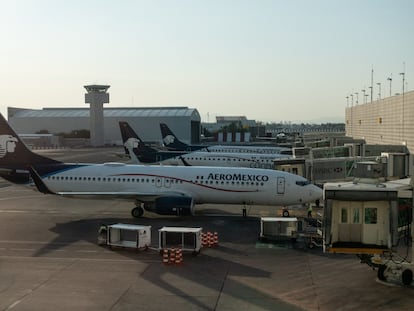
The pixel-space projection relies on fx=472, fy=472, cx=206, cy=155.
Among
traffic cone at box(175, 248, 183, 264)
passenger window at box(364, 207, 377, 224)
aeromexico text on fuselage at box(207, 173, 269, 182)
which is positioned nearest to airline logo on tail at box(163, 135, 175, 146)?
aeromexico text on fuselage at box(207, 173, 269, 182)

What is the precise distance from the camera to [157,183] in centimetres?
3538

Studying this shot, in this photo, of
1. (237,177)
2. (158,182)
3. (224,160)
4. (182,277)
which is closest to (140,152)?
(224,160)

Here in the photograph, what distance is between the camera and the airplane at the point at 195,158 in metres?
60.4

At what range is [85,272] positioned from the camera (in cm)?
2139

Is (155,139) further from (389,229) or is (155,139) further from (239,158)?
(389,229)

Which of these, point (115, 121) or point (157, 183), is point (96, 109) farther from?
point (157, 183)

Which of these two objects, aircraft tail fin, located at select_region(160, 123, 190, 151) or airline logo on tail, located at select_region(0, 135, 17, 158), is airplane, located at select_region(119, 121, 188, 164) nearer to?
aircraft tail fin, located at select_region(160, 123, 190, 151)

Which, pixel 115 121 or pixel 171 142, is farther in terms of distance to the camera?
pixel 115 121

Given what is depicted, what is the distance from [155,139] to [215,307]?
14063 cm

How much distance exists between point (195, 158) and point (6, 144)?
91.7 feet

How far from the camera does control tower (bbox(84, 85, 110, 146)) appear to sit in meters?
148

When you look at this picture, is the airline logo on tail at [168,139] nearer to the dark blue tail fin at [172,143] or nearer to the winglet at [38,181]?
the dark blue tail fin at [172,143]

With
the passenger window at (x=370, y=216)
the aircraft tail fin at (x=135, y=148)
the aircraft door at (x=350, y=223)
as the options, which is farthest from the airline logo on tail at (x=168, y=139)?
the passenger window at (x=370, y=216)

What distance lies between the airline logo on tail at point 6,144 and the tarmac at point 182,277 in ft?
25.3
